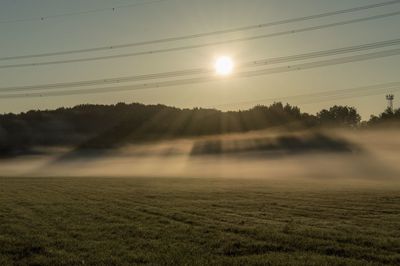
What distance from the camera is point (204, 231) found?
84.0 ft

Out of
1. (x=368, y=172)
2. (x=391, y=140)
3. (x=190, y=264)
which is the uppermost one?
(x=391, y=140)

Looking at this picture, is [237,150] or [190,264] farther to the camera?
[237,150]

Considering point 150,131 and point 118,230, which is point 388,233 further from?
point 150,131

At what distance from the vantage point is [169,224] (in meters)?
27.9

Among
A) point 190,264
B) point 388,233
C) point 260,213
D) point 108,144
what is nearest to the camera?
point 190,264

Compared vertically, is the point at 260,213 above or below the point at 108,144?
below

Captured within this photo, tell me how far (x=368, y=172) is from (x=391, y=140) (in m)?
34.6

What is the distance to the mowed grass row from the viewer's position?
20797mm

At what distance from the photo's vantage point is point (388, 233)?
24.6 metres

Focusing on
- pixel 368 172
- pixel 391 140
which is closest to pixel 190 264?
pixel 368 172

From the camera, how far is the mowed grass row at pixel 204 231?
20.8m

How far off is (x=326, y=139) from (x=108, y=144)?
236 ft

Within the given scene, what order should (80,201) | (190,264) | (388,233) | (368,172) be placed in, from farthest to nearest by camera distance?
1. (368,172)
2. (80,201)
3. (388,233)
4. (190,264)

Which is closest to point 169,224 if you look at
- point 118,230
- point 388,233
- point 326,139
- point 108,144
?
point 118,230
